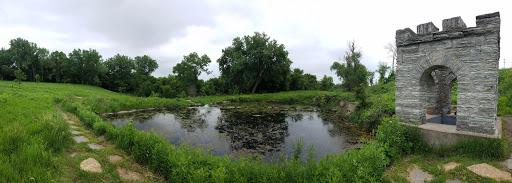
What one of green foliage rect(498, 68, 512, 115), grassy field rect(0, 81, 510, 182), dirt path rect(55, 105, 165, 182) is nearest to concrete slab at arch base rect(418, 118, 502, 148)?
grassy field rect(0, 81, 510, 182)

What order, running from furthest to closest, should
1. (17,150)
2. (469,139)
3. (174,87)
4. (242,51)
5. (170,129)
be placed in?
1. (174,87)
2. (242,51)
3. (170,129)
4. (469,139)
5. (17,150)

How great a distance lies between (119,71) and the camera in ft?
162

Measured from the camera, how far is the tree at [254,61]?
94.1ft

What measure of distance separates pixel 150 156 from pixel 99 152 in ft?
4.12

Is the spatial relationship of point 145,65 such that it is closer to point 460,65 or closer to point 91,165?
point 91,165

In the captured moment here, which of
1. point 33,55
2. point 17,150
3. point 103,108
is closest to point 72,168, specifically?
point 17,150

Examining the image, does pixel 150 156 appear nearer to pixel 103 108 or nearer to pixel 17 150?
pixel 17 150

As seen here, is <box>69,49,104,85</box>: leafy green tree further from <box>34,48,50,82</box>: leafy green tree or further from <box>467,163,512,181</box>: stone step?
<box>467,163,512,181</box>: stone step

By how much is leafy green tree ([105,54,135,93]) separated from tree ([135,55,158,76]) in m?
2.15

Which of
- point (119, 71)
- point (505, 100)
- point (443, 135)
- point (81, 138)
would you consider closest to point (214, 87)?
point (119, 71)

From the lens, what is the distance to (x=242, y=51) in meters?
30.4

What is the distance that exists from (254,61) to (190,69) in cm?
1211

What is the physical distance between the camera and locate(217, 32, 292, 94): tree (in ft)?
94.1

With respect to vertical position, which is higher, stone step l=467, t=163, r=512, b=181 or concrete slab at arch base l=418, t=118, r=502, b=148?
concrete slab at arch base l=418, t=118, r=502, b=148
